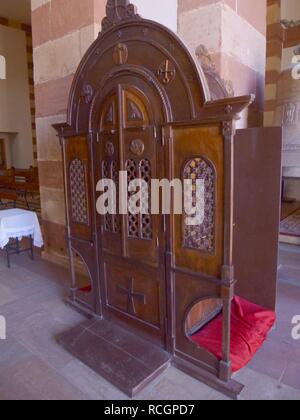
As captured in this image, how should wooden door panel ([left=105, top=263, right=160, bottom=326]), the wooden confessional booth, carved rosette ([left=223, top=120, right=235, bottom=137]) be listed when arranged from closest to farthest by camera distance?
1. carved rosette ([left=223, top=120, right=235, bottom=137])
2. the wooden confessional booth
3. wooden door panel ([left=105, top=263, right=160, bottom=326])

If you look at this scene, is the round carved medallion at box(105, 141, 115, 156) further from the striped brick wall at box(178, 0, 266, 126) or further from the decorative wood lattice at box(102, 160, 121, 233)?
the striped brick wall at box(178, 0, 266, 126)

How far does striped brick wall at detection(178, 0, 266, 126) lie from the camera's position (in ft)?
8.22

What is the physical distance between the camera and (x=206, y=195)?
1.56 metres

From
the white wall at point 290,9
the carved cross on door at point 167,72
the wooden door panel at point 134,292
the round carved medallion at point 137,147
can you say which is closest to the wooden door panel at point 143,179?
the round carved medallion at point 137,147

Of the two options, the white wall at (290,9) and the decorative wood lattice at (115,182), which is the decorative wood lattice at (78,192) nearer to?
the decorative wood lattice at (115,182)

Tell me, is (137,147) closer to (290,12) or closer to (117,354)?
(117,354)

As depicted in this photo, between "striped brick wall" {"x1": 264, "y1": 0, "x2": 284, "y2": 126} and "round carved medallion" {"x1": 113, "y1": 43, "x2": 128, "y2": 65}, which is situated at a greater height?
"striped brick wall" {"x1": 264, "y1": 0, "x2": 284, "y2": 126}

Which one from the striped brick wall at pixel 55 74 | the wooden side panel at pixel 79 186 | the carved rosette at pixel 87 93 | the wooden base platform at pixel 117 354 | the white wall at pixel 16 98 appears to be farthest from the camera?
the white wall at pixel 16 98

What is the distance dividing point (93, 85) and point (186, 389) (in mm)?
1762

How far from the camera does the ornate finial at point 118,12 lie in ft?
5.40

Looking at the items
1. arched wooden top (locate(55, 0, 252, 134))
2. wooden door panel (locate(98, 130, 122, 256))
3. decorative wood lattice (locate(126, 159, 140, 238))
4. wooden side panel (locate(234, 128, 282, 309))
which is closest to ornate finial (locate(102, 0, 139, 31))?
arched wooden top (locate(55, 0, 252, 134))

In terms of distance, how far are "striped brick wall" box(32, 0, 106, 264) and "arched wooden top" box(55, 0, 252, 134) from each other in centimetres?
113

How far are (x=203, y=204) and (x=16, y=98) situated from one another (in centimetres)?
968
